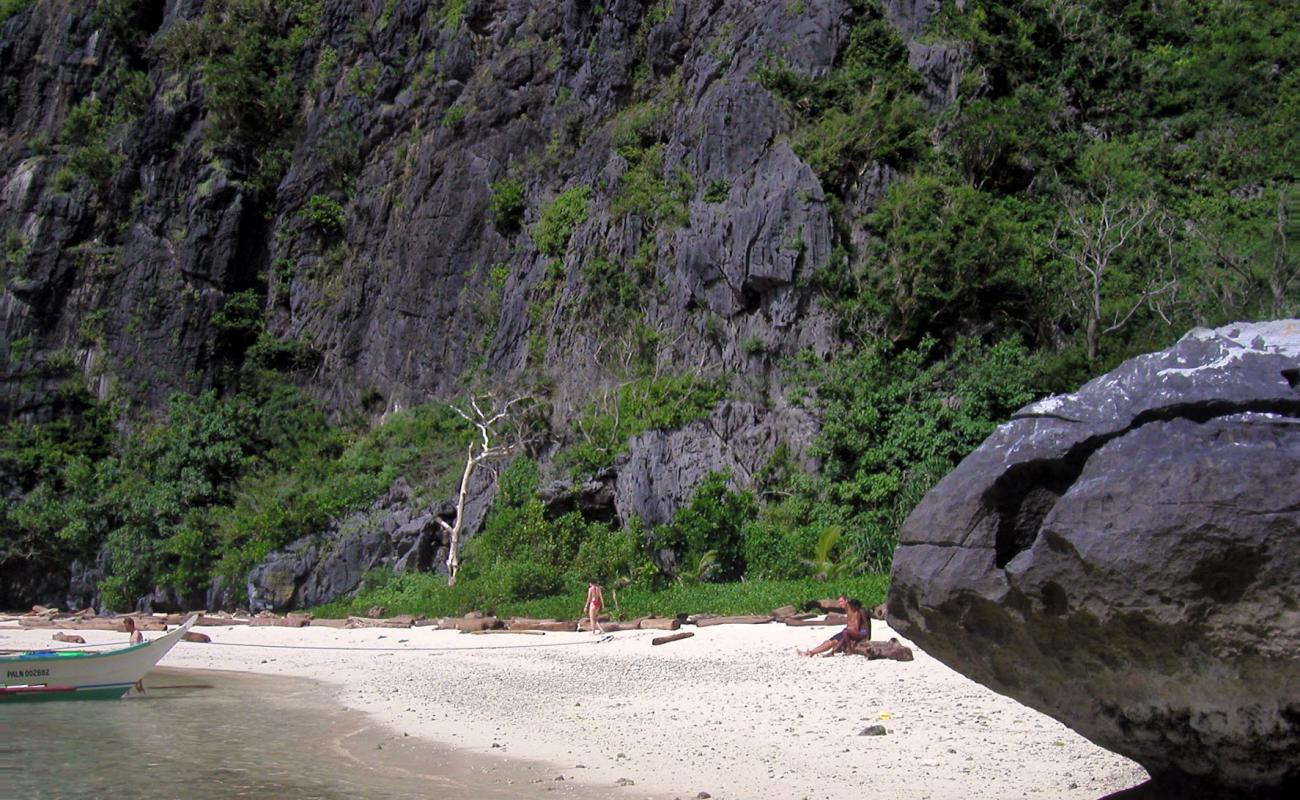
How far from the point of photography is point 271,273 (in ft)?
117

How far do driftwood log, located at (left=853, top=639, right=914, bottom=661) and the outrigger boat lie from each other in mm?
8852

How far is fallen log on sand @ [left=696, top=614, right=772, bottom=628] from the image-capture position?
14.6 m

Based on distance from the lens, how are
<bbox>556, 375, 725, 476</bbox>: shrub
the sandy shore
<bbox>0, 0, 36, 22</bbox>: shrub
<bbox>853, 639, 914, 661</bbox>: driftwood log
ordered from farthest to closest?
<bbox>0, 0, 36, 22</bbox>: shrub, <bbox>556, 375, 725, 476</bbox>: shrub, <bbox>853, 639, 914, 661</bbox>: driftwood log, the sandy shore

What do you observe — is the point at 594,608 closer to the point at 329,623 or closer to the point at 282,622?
the point at 329,623

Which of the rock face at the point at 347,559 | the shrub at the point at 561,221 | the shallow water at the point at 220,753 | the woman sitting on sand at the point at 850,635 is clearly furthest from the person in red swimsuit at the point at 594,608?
the shrub at the point at 561,221

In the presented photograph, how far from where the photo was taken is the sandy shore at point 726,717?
657 centimetres

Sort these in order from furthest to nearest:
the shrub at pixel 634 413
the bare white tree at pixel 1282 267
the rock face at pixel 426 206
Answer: the rock face at pixel 426 206 < the shrub at pixel 634 413 < the bare white tree at pixel 1282 267

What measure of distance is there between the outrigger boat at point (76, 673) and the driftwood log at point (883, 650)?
29.0ft

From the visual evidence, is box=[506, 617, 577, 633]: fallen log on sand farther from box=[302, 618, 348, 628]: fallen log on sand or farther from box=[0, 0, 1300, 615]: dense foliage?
box=[302, 618, 348, 628]: fallen log on sand

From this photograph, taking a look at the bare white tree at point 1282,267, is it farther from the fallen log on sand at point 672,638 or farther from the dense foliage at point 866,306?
the fallen log on sand at point 672,638

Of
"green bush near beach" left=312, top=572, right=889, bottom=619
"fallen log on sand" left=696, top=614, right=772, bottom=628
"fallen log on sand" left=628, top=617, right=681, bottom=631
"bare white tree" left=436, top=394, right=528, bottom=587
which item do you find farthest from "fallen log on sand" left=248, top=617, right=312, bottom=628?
"fallen log on sand" left=696, top=614, right=772, bottom=628

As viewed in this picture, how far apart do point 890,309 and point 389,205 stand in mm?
19712

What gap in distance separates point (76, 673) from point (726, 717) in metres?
9.49

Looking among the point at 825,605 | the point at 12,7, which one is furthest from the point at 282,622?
the point at 12,7
